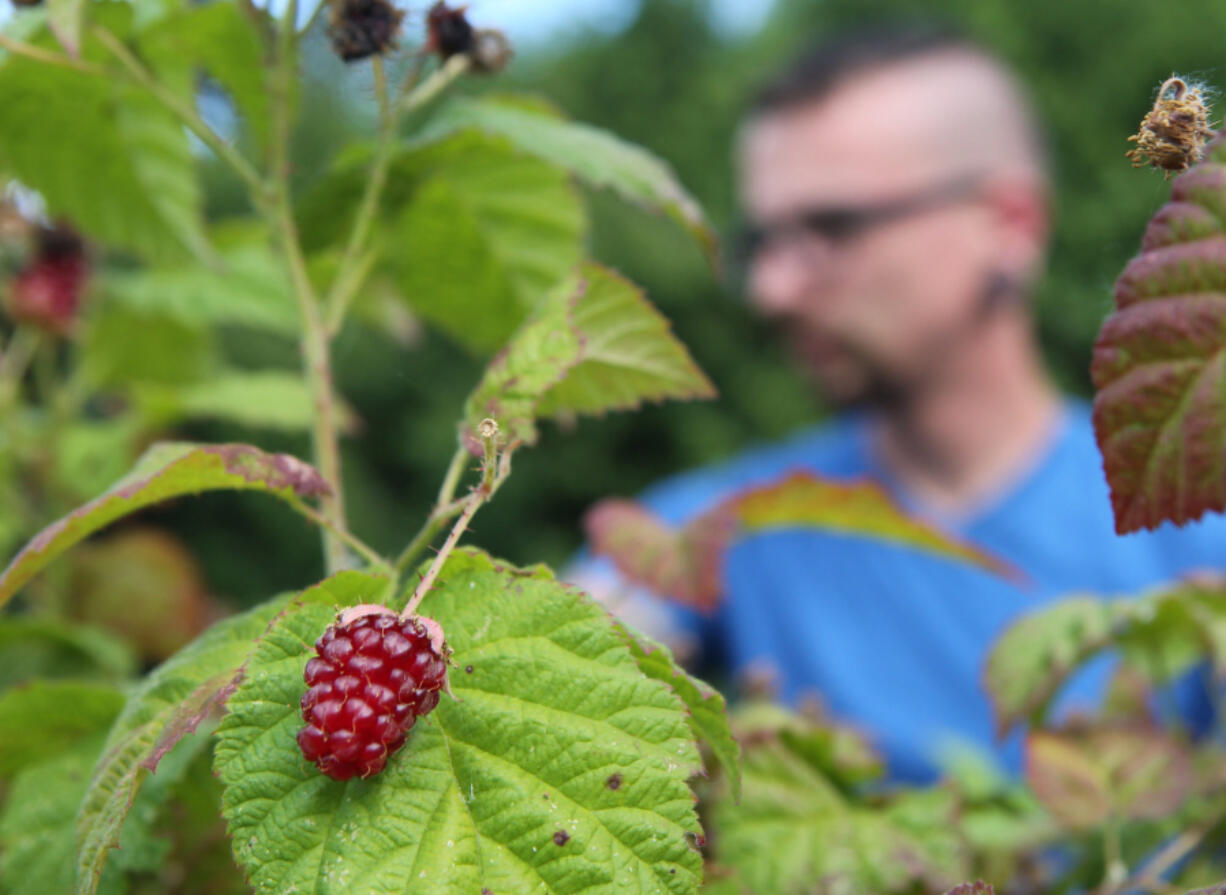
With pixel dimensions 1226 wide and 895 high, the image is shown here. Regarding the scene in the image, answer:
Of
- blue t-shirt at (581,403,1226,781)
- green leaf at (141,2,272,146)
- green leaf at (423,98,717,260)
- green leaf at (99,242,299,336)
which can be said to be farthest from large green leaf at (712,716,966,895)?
blue t-shirt at (581,403,1226,781)

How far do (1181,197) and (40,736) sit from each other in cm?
43

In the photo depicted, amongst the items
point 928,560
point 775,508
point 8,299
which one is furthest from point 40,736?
point 928,560

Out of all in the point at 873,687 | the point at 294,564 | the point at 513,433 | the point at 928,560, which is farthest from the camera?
the point at 294,564

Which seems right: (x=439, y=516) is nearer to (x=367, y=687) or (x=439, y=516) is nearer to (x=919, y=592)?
(x=367, y=687)

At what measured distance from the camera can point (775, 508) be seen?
560 mm

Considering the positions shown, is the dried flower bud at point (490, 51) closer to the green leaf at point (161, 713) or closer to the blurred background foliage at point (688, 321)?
the green leaf at point (161, 713)

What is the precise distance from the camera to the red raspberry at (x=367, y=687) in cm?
27

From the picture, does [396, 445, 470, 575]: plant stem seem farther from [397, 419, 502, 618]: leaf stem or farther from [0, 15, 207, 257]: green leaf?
[0, 15, 207, 257]: green leaf

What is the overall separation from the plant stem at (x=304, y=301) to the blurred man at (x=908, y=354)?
1763 mm

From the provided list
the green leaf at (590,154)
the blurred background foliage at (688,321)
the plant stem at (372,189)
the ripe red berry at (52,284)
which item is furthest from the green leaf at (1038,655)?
the blurred background foliage at (688,321)

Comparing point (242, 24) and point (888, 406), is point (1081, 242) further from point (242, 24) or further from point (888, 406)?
point (242, 24)

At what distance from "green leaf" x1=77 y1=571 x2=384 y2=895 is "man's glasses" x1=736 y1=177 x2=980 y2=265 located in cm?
227

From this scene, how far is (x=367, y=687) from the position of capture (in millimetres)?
274

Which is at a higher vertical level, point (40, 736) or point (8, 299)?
point (8, 299)
